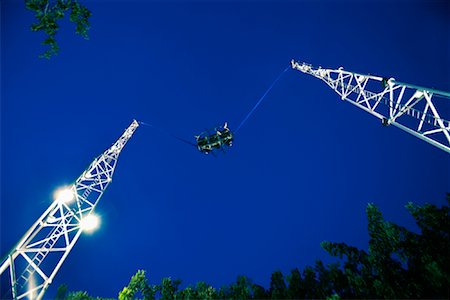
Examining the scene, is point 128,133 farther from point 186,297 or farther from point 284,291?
point 284,291

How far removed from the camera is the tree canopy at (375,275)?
929 cm

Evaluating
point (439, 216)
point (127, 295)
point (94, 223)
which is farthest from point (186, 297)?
point (439, 216)

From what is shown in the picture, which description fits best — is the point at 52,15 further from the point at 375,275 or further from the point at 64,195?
the point at 375,275

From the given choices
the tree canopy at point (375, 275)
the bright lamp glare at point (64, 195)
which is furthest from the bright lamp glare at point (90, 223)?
the tree canopy at point (375, 275)

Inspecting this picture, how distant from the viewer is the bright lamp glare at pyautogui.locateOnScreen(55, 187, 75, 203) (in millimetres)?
8953

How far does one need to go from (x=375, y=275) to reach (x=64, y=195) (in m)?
15.1

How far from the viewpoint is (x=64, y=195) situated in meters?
9.21

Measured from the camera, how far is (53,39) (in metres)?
6.43

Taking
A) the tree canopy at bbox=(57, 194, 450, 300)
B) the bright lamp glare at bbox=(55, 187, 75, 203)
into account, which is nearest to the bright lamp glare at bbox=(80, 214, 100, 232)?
the bright lamp glare at bbox=(55, 187, 75, 203)

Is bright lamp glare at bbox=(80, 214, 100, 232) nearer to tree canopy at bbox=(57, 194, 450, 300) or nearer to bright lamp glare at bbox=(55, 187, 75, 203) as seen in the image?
bright lamp glare at bbox=(55, 187, 75, 203)

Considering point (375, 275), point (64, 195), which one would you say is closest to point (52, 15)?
point (64, 195)

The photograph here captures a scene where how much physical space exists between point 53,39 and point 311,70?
1576cm

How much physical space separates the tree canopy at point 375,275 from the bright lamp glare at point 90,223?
592 cm

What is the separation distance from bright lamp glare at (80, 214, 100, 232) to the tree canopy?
5916 millimetres
